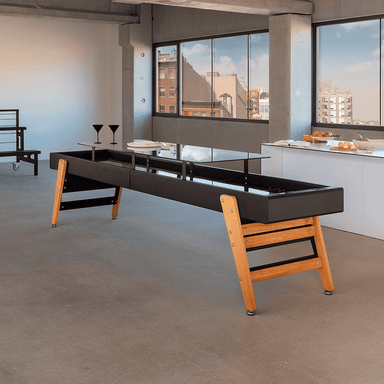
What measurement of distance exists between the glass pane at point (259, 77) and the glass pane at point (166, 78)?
2.07 m

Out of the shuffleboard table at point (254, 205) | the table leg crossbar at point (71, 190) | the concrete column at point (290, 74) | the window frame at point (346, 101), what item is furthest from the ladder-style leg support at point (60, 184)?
the window frame at point (346, 101)

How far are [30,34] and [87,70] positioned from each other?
134cm

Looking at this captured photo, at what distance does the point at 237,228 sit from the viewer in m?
3.09

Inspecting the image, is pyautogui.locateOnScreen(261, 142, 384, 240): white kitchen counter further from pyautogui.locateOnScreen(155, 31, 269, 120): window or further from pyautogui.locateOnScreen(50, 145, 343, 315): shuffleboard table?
pyautogui.locateOnScreen(155, 31, 269, 120): window

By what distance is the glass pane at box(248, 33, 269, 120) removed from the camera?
8807 millimetres

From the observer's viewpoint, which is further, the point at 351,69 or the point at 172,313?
the point at 351,69

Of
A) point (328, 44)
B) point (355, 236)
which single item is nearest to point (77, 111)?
point (328, 44)

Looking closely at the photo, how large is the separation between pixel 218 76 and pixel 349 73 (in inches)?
110

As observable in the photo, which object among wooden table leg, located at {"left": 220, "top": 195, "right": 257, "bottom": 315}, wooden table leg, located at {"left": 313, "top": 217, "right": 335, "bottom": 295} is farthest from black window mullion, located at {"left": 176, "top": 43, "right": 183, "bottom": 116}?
wooden table leg, located at {"left": 220, "top": 195, "right": 257, "bottom": 315}

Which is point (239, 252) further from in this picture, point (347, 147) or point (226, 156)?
point (347, 147)

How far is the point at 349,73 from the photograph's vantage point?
7543 mm

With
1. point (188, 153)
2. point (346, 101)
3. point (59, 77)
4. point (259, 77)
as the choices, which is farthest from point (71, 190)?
point (59, 77)

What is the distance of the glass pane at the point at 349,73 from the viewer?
7.23 m

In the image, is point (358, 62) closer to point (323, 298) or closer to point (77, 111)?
point (323, 298)
